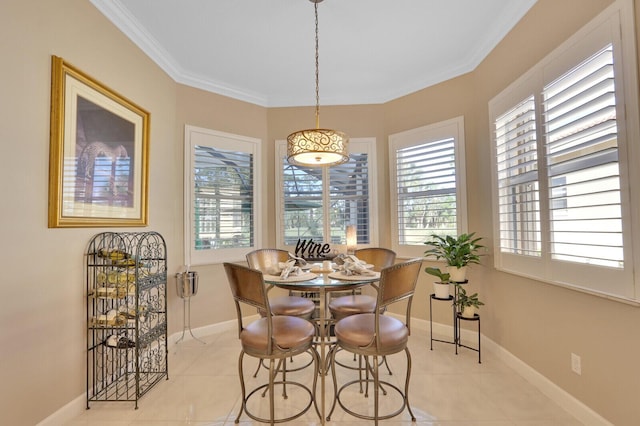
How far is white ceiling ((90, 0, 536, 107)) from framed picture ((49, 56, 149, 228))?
2.41ft

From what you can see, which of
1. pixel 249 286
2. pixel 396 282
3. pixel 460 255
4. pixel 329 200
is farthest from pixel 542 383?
pixel 329 200

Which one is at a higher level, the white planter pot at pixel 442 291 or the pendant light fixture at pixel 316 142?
the pendant light fixture at pixel 316 142

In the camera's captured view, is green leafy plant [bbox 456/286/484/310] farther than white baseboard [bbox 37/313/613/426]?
Yes

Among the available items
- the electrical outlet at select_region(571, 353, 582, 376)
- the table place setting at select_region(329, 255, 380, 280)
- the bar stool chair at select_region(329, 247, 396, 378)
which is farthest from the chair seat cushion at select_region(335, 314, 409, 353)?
the electrical outlet at select_region(571, 353, 582, 376)

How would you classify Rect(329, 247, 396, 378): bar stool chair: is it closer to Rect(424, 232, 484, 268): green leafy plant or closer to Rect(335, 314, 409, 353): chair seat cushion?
Rect(335, 314, 409, 353): chair seat cushion

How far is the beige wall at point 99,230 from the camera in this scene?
5.27 feet

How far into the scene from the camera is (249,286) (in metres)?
1.70

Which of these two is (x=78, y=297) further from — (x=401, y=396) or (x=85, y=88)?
(x=401, y=396)

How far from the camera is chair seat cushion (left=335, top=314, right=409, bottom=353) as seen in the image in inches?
67.6

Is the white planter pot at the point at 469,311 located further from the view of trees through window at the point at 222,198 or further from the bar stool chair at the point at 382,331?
the view of trees through window at the point at 222,198

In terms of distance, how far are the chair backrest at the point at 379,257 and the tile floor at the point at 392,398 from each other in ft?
2.98

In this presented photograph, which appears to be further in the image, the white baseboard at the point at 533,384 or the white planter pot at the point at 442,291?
the white planter pot at the point at 442,291

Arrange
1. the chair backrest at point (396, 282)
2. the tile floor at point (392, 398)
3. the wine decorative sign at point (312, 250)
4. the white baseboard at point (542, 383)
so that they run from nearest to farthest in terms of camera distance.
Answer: the chair backrest at point (396, 282) < the white baseboard at point (542, 383) < the tile floor at point (392, 398) < the wine decorative sign at point (312, 250)

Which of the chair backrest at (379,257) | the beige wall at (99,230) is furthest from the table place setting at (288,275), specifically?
the beige wall at (99,230)
